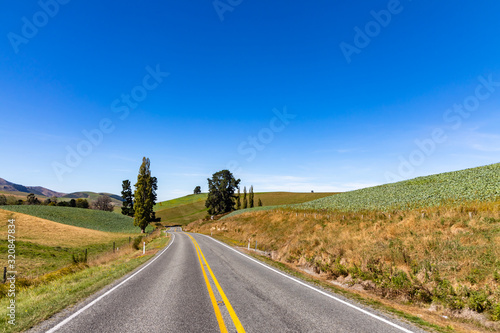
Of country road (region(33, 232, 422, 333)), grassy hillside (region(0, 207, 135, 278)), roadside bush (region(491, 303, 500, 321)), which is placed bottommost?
grassy hillside (region(0, 207, 135, 278))

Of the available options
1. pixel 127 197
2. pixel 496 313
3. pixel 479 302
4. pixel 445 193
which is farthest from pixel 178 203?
pixel 496 313

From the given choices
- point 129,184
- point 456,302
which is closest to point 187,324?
point 456,302

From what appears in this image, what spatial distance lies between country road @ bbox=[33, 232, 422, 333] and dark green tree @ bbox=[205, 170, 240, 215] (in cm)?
Result: 7627

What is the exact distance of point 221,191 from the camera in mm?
86312

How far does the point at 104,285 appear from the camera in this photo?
9789 millimetres

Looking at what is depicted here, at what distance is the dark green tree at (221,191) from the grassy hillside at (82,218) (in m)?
25.8

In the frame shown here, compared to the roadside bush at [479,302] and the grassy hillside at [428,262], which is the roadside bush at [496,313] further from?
the roadside bush at [479,302]

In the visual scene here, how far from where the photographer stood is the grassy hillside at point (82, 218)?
63.5 metres

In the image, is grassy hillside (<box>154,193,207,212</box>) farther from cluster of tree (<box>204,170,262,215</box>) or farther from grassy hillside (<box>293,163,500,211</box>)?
grassy hillside (<box>293,163,500,211</box>)

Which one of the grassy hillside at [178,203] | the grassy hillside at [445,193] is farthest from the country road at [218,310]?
the grassy hillside at [178,203]

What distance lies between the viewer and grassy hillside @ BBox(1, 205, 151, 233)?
63516mm

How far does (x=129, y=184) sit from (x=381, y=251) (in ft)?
302

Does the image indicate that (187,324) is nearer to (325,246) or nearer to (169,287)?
(169,287)

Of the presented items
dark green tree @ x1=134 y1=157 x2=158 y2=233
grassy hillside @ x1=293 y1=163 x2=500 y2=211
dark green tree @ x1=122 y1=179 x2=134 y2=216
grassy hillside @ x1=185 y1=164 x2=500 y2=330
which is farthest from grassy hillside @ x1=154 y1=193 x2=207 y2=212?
grassy hillside @ x1=185 y1=164 x2=500 y2=330
